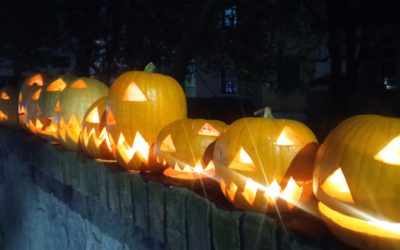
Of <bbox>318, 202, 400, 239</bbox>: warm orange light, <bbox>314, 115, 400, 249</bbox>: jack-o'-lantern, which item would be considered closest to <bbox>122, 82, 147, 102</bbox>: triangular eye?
<bbox>314, 115, 400, 249</bbox>: jack-o'-lantern

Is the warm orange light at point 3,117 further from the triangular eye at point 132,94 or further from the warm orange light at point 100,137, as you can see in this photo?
the triangular eye at point 132,94

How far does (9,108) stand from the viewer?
509 centimetres

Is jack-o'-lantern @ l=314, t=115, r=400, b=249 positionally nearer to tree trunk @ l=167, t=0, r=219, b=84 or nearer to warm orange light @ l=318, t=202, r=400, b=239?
warm orange light @ l=318, t=202, r=400, b=239

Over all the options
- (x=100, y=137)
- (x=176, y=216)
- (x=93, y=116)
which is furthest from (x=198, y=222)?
(x=93, y=116)

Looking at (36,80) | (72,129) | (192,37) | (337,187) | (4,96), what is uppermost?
(192,37)

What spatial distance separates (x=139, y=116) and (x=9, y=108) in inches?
138

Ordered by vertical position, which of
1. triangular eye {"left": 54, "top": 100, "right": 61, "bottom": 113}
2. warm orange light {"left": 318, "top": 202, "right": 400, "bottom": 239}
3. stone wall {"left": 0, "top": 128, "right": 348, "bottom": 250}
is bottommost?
stone wall {"left": 0, "top": 128, "right": 348, "bottom": 250}

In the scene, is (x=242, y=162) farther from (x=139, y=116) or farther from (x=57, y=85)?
(x=57, y=85)

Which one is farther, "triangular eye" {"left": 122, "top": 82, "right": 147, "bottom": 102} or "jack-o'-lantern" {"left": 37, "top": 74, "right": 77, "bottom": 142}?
"jack-o'-lantern" {"left": 37, "top": 74, "right": 77, "bottom": 142}

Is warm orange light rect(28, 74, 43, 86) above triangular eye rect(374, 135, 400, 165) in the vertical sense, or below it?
above

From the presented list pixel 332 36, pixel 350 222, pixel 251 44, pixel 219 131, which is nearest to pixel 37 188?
pixel 219 131

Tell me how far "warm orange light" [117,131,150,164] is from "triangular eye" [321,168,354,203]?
3.94 feet

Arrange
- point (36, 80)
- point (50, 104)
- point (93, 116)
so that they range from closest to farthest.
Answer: point (93, 116) < point (50, 104) < point (36, 80)

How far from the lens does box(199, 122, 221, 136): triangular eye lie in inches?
81.6
